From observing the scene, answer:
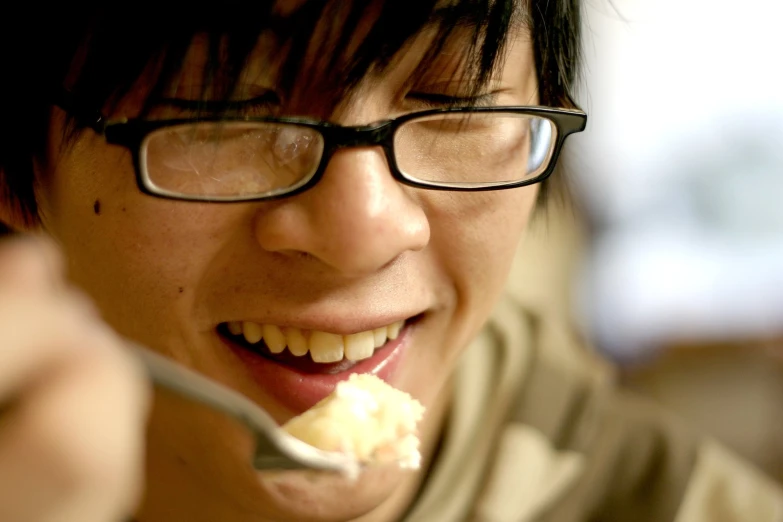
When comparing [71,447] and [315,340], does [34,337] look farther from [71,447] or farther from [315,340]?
[315,340]

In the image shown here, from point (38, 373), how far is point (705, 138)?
3666 millimetres

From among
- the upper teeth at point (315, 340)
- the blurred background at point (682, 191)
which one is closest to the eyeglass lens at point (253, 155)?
the upper teeth at point (315, 340)

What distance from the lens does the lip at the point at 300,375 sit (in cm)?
95

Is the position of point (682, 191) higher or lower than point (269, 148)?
lower

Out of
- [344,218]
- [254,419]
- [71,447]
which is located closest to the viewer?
[71,447]

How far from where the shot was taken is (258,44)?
2.56ft

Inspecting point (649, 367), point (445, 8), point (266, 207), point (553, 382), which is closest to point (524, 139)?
point (445, 8)

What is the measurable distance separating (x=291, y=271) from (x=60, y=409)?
375 mm

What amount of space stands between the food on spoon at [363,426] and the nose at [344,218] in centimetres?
15

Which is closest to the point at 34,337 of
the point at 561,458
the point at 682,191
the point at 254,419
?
the point at 254,419

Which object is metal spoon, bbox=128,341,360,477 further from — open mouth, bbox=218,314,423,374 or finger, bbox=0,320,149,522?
open mouth, bbox=218,314,423,374

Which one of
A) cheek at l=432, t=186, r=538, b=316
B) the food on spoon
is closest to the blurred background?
cheek at l=432, t=186, r=538, b=316

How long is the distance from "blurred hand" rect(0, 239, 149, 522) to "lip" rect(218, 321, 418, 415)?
0.36 meters

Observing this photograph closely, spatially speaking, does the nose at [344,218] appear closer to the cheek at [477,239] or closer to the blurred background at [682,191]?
the cheek at [477,239]
